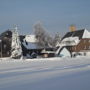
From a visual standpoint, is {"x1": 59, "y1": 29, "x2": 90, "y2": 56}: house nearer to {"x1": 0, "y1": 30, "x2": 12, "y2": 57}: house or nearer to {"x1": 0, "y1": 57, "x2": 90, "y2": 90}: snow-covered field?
{"x1": 0, "y1": 30, "x2": 12, "y2": 57}: house

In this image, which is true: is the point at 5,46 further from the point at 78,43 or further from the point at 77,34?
the point at 77,34

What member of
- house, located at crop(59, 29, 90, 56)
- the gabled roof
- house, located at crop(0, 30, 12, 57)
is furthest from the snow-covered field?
the gabled roof

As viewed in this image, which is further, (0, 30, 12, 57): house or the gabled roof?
the gabled roof

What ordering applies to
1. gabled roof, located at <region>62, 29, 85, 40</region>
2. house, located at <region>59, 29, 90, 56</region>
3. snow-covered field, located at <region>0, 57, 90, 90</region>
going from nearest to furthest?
snow-covered field, located at <region>0, 57, 90, 90</region> → house, located at <region>59, 29, 90, 56</region> → gabled roof, located at <region>62, 29, 85, 40</region>

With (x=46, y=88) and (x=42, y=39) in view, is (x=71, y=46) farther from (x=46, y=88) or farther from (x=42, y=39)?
(x=46, y=88)

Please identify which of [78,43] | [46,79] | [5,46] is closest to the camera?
[46,79]

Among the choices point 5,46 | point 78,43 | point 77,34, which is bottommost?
point 5,46

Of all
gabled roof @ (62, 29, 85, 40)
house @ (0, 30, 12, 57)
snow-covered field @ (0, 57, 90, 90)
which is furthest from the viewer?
gabled roof @ (62, 29, 85, 40)

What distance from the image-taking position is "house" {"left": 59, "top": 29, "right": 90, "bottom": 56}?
80.5 meters

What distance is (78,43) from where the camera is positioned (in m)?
81.7

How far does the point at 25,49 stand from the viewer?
8125 cm

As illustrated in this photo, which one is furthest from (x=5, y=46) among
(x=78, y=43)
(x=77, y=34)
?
(x=77, y=34)

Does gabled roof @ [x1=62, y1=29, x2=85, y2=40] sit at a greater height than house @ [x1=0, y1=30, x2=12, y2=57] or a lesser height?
greater

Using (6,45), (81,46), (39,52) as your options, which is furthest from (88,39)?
(6,45)
